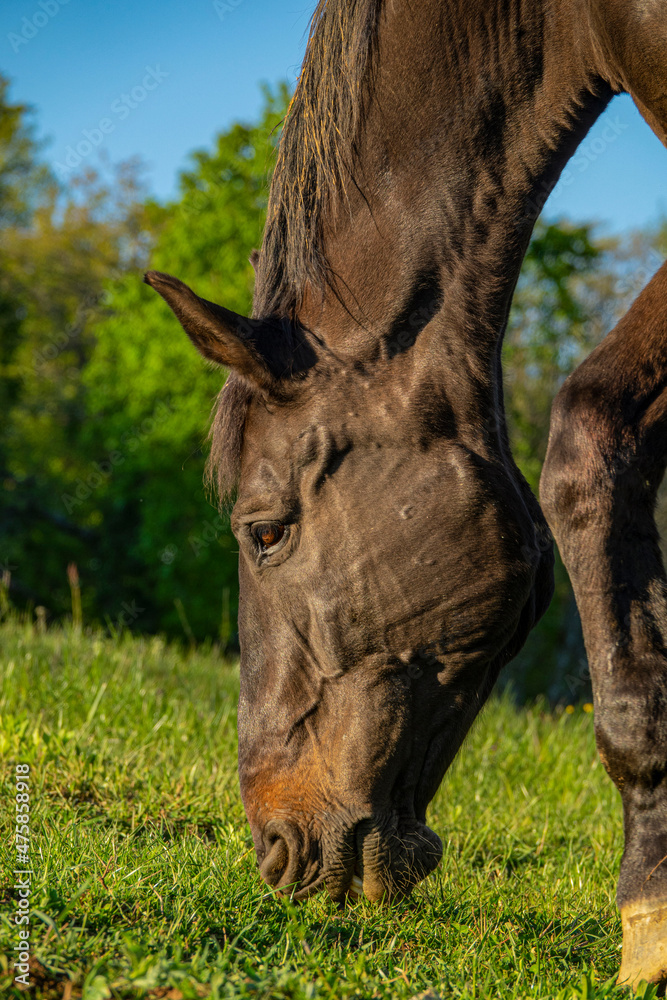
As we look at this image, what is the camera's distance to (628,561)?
2.46 metres

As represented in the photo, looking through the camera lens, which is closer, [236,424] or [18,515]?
[236,424]

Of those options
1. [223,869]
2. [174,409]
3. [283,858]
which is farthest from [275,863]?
[174,409]

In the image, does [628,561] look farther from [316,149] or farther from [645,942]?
[316,149]

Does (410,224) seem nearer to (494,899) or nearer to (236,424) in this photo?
(236,424)

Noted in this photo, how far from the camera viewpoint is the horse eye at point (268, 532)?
9.46 feet

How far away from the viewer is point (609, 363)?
2613 mm

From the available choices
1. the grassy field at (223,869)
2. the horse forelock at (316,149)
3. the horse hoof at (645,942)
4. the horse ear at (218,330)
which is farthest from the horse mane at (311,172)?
the horse hoof at (645,942)

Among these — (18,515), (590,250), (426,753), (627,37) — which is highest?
(590,250)

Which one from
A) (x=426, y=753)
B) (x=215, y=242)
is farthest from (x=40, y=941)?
(x=215, y=242)

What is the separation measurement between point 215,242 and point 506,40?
62.7 ft

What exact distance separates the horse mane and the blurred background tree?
1540cm

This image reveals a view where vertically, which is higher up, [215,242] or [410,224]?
[215,242]

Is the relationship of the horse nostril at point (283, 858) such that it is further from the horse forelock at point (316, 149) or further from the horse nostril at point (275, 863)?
the horse forelock at point (316, 149)

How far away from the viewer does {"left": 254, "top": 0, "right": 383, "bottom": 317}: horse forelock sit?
9.57ft
